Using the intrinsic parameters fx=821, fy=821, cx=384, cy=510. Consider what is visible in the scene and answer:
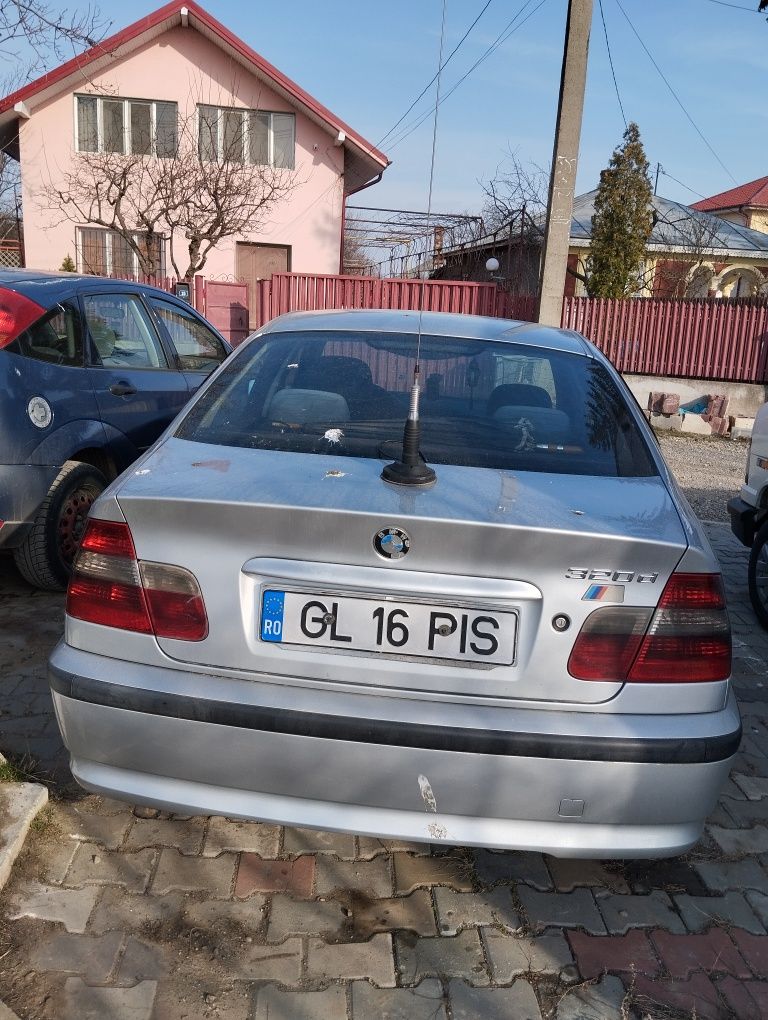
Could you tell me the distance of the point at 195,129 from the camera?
1977cm

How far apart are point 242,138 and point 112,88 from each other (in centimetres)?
310

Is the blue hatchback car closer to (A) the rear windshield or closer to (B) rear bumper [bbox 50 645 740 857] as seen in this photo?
(A) the rear windshield

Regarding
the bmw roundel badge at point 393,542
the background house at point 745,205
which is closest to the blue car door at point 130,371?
the bmw roundel badge at point 393,542

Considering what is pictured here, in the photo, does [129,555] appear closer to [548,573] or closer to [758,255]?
[548,573]

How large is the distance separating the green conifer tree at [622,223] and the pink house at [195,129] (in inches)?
221

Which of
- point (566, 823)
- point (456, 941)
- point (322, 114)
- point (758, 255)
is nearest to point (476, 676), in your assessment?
point (566, 823)

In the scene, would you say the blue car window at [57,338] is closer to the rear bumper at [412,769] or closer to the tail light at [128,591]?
the tail light at [128,591]

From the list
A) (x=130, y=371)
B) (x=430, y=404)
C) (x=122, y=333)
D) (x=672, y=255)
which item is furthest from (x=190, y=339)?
(x=672, y=255)

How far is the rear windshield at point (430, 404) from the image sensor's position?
8.04ft

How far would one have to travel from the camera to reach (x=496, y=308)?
1536 centimetres

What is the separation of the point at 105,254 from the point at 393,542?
20689 mm

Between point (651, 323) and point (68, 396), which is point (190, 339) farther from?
point (651, 323)

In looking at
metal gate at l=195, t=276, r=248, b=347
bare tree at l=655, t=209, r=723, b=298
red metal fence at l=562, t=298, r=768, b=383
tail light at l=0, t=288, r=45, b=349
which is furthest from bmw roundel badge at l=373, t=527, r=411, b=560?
bare tree at l=655, t=209, r=723, b=298

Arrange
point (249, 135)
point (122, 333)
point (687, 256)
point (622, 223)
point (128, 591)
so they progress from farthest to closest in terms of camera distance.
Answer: point (687, 256)
point (249, 135)
point (622, 223)
point (122, 333)
point (128, 591)
